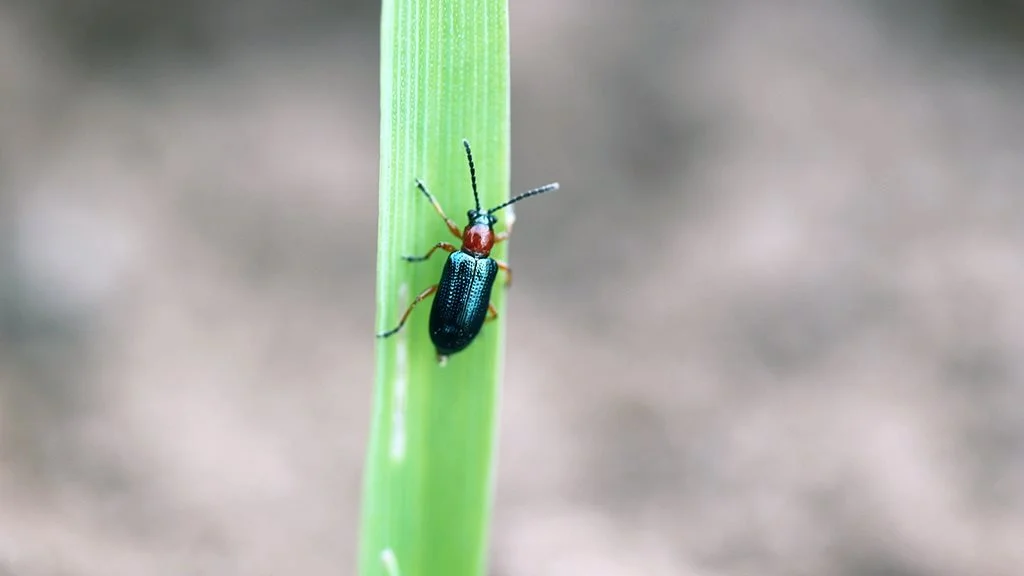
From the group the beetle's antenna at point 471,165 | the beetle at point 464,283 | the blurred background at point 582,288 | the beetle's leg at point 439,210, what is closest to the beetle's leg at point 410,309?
the beetle at point 464,283

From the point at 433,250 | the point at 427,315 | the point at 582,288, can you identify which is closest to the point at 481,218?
the point at 433,250

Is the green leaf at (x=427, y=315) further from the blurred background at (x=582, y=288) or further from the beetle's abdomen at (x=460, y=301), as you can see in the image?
the blurred background at (x=582, y=288)

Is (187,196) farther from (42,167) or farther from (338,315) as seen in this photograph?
(338,315)

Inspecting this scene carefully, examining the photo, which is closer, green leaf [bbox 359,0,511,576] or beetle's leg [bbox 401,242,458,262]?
green leaf [bbox 359,0,511,576]

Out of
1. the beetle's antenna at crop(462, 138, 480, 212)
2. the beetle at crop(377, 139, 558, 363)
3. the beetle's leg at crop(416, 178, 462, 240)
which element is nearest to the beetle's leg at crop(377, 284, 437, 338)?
the beetle at crop(377, 139, 558, 363)

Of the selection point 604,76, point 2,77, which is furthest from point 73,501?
point 604,76

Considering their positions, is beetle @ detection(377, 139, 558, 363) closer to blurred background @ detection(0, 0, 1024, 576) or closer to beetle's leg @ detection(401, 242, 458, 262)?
beetle's leg @ detection(401, 242, 458, 262)

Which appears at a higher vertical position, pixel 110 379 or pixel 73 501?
pixel 110 379
